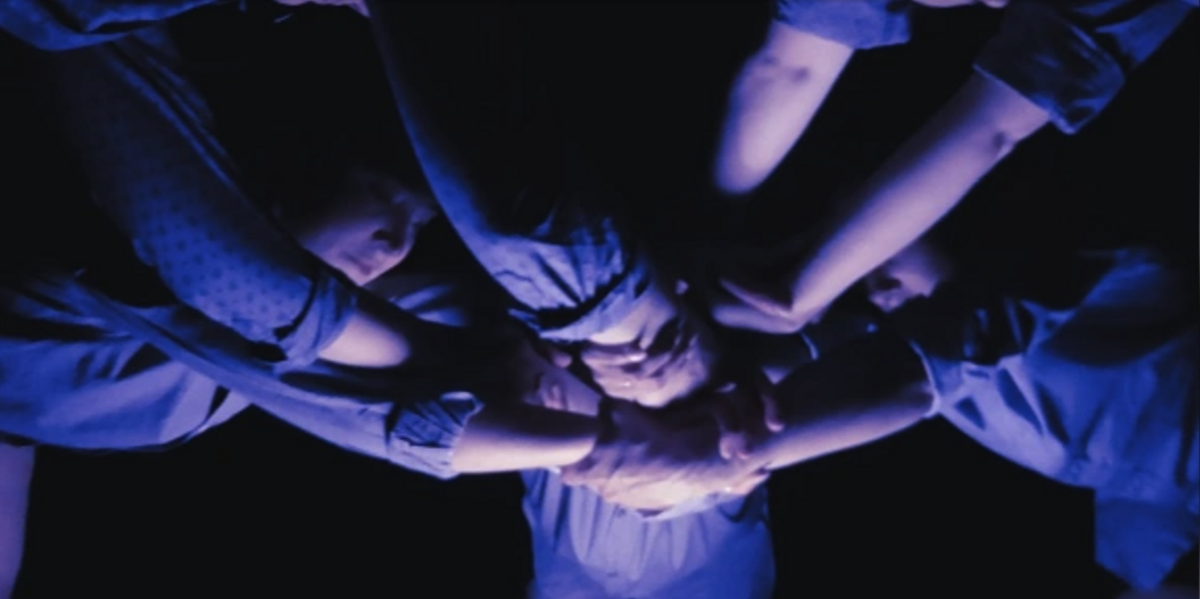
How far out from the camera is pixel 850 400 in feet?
5.42

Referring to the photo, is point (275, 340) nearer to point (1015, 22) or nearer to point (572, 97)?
point (1015, 22)

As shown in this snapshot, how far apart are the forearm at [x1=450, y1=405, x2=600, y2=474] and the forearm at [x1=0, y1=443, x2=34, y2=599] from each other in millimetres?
807

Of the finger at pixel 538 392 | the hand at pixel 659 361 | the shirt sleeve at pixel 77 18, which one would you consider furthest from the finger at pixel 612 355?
the shirt sleeve at pixel 77 18

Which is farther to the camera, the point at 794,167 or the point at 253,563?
the point at 253,563

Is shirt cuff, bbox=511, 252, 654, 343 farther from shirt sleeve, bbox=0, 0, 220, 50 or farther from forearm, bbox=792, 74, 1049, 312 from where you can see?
shirt sleeve, bbox=0, 0, 220, 50

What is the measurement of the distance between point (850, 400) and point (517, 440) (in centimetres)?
64

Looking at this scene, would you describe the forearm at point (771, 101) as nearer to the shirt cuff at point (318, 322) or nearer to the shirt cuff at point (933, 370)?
the shirt cuff at point (933, 370)

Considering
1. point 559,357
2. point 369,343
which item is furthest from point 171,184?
point 559,357

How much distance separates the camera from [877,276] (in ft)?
5.58

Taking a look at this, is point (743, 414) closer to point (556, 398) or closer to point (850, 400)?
point (850, 400)

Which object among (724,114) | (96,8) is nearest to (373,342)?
(96,8)

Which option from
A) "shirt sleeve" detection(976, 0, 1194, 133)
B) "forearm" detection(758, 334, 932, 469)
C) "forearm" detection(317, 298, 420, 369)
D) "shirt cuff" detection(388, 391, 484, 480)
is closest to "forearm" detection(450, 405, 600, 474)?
"shirt cuff" detection(388, 391, 484, 480)

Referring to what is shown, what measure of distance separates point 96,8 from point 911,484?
6.63 ft

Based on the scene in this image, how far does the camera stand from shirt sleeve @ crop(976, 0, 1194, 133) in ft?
3.49
